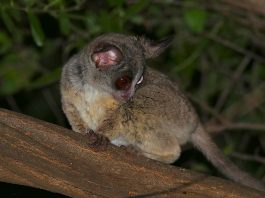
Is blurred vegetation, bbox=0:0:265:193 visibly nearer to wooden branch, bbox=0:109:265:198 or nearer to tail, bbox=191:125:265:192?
tail, bbox=191:125:265:192

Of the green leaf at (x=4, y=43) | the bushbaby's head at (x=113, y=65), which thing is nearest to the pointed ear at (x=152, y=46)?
the bushbaby's head at (x=113, y=65)

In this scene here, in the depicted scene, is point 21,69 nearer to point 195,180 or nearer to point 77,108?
point 77,108

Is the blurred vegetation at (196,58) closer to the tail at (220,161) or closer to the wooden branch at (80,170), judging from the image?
the tail at (220,161)

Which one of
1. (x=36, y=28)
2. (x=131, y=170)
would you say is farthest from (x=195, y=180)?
(x=36, y=28)

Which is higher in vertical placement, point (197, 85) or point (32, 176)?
point (32, 176)

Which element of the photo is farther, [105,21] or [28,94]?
[28,94]
